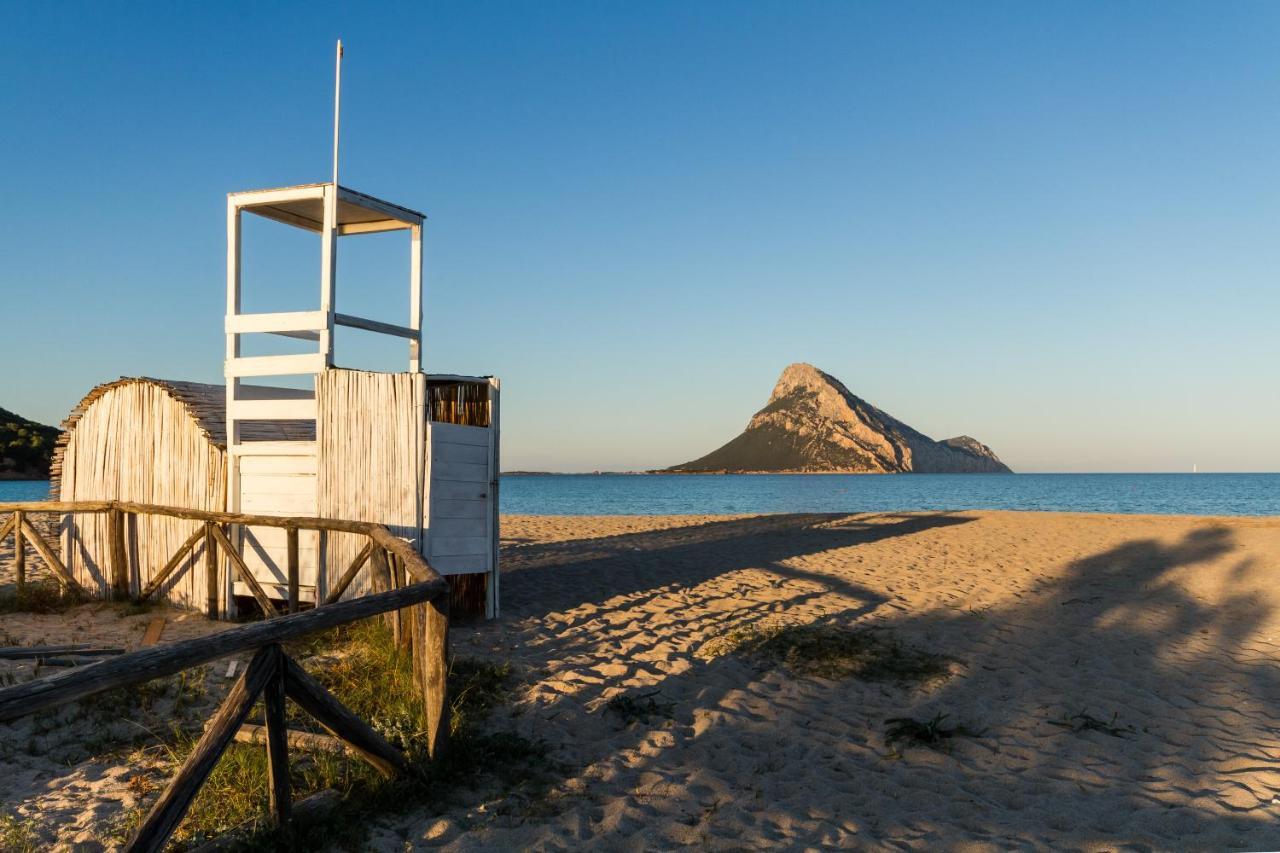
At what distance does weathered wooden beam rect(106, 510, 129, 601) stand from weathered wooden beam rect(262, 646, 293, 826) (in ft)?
24.9

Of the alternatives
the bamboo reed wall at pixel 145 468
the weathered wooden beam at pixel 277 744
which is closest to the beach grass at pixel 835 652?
the weathered wooden beam at pixel 277 744

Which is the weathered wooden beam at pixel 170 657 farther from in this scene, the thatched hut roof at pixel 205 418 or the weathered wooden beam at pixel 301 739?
the thatched hut roof at pixel 205 418

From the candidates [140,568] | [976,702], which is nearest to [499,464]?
[140,568]

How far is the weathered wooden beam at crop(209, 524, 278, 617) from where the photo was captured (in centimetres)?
898

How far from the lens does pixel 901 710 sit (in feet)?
23.1

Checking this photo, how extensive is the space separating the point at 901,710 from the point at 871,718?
0.39 metres

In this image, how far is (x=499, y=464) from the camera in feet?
31.8

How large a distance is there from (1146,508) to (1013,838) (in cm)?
6139

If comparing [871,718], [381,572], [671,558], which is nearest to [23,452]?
[671,558]

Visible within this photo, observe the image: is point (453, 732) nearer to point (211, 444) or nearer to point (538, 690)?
point (538, 690)

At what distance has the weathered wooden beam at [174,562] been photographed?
964cm

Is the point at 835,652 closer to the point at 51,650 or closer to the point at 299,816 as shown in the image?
the point at 299,816

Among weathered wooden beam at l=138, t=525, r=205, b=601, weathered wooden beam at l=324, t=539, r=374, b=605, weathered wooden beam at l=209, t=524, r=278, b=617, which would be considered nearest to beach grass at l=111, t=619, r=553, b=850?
weathered wooden beam at l=324, t=539, r=374, b=605

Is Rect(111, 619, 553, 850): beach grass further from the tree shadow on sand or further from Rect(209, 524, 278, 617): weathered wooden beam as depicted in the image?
the tree shadow on sand
